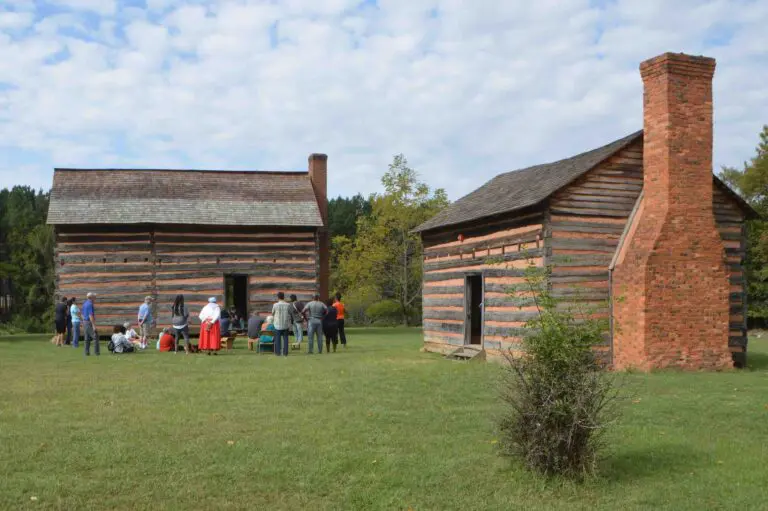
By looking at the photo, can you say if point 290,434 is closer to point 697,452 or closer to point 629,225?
point 697,452

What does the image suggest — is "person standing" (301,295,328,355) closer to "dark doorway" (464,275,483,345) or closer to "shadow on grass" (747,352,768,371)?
"dark doorway" (464,275,483,345)

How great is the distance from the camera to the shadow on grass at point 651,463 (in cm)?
770

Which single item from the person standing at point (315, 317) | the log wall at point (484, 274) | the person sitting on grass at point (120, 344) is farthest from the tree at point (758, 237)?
the person sitting on grass at point (120, 344)

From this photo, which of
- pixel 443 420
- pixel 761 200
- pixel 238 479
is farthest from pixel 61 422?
pixel 761 200

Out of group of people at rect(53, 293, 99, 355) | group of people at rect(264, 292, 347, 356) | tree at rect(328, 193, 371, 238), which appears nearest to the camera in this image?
group of people at rect(53, 293, 99, 355)

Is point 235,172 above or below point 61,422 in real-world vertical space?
above

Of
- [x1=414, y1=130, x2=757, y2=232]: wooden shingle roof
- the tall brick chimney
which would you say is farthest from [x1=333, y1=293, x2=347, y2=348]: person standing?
the tall brick chimney

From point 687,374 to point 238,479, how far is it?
11.4 meters

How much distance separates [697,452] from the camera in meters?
8.53

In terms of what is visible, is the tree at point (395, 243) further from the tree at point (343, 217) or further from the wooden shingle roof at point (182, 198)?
the tree at point (343, 217)

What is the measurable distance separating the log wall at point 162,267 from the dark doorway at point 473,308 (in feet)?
26.9

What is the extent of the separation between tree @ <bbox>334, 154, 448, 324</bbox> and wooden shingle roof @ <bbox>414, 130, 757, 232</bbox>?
21.2 meters

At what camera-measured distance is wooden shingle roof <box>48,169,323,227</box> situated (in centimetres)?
2886

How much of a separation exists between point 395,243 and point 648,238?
30687mm
